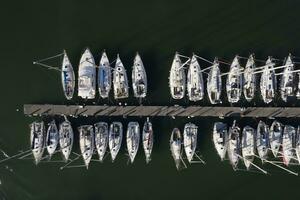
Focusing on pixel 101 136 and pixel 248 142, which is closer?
pixel 101 136

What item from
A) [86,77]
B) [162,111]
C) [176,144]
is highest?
[86,77]

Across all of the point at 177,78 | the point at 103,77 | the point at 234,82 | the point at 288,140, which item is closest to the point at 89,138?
the point at 103,77

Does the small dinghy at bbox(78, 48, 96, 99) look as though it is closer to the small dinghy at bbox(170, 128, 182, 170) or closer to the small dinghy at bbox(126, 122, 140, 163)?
the small dinghy at bbox(126, 122, 140, 163)

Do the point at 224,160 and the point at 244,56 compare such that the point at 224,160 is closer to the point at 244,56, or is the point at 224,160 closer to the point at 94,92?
the point at 244,56

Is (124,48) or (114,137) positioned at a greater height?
(124,48)

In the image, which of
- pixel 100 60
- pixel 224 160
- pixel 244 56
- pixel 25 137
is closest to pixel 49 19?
pixel 100 60

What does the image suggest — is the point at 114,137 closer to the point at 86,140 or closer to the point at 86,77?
the point at 86,140

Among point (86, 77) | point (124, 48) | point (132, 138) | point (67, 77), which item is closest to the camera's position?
point (86, 77)
